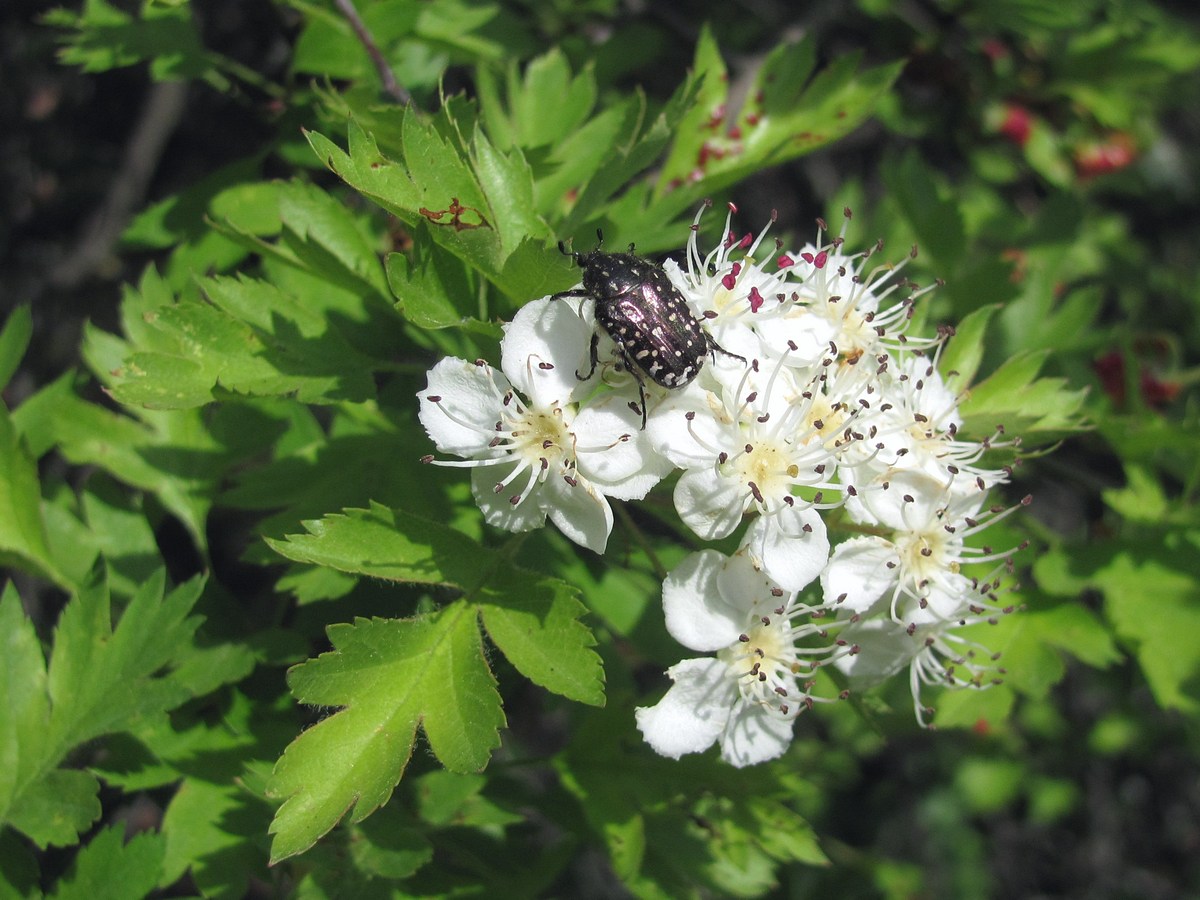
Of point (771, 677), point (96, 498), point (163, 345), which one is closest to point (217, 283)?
point (163, 345)

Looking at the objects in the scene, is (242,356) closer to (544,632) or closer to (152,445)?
(152,445)

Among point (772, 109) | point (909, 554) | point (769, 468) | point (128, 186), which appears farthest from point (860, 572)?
point (128, 186)

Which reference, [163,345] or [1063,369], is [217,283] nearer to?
[163,345]

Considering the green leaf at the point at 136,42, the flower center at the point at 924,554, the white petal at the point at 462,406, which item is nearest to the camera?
the white petal at the point at 462,406

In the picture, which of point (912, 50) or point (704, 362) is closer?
point (704, 362)

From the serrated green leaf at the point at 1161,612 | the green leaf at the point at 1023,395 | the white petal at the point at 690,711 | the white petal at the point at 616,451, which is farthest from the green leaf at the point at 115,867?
the serrated green leaf at the point at 1161,612

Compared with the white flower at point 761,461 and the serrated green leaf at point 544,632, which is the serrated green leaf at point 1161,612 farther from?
the serrated green leaf at point 544,632

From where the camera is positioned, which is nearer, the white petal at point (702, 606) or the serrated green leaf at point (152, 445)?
the white petal at point (702, 606)
